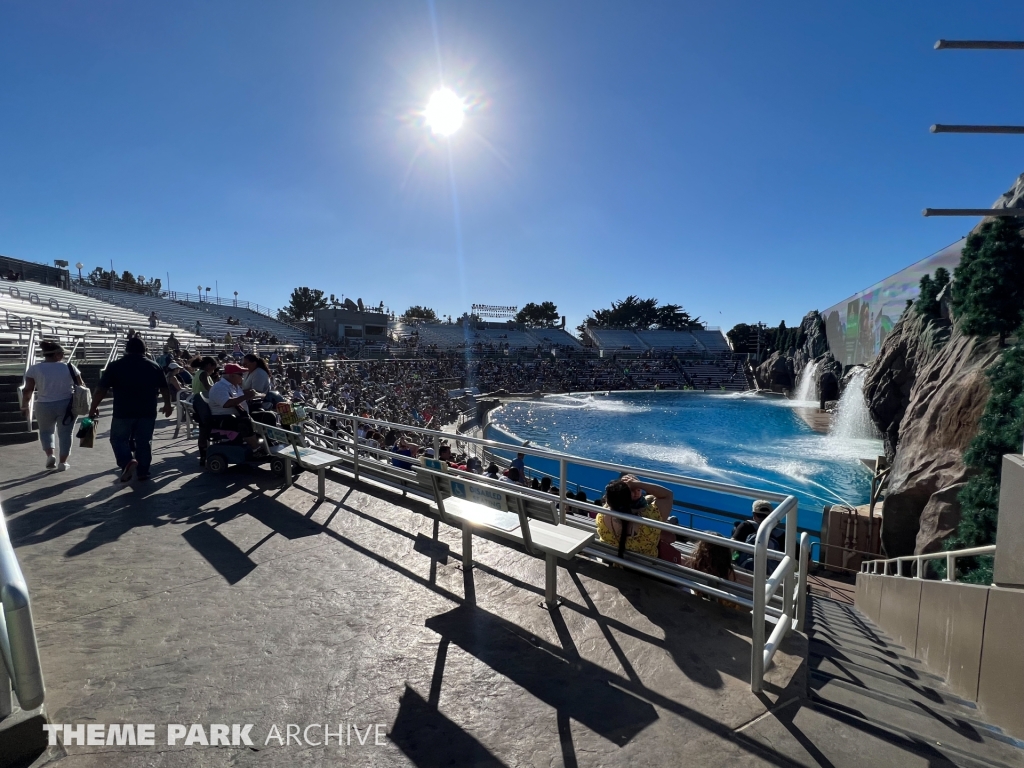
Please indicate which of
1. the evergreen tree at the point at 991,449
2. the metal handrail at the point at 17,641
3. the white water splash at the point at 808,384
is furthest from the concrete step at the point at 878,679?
the white water splash at the point at 808,384

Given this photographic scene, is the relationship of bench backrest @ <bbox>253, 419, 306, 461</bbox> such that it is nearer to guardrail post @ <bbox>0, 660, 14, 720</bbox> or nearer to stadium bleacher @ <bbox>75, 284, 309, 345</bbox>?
guardrail post @ <bbox>0, 660, 14, 720</bbox>

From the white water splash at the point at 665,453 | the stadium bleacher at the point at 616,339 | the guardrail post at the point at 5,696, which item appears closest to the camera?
the guardrail post at the point at 5,696

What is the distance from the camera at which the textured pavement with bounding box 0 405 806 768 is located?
208 cm

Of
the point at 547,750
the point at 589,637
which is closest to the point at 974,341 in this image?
the point at 589,637

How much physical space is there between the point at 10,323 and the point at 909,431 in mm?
26613

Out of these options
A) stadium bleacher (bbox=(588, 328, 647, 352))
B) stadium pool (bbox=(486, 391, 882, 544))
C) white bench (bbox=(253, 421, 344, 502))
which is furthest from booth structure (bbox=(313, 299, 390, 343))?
white bench (bbox=(253, 421, 344, 502))

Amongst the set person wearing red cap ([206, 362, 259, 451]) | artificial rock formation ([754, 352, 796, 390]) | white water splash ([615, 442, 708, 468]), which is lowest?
white water splash ([615, 442, 708, 468])

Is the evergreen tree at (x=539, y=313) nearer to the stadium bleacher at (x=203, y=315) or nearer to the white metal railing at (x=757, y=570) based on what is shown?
the stadium bleacher at (x=203, y=315)

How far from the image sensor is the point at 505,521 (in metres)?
3.36

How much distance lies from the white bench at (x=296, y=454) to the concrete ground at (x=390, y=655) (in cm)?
97

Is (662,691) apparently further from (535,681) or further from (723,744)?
Answer: (535,681)

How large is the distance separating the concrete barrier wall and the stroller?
6.89 meters

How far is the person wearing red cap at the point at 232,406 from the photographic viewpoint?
21.1 ft

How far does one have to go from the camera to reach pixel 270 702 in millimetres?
2287
